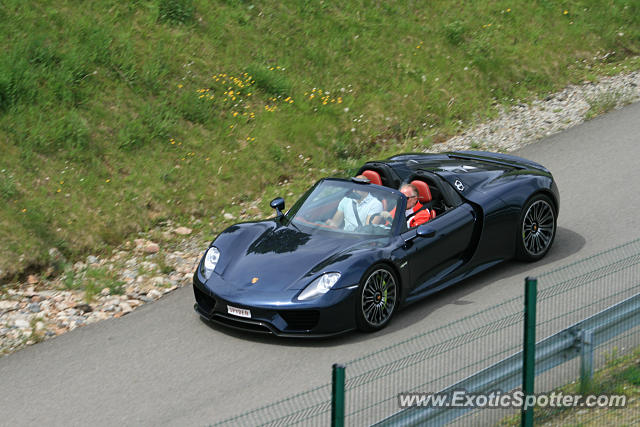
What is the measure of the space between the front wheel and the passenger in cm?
70

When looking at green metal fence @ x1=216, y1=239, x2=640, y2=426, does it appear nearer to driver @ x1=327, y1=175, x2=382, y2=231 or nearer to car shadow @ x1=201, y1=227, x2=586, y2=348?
car shadow @ x1=201, y1=227, x2=586, y2=348

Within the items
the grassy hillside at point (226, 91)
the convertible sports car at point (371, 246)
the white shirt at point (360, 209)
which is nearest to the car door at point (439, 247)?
the convertible sports car at point (371, 246)

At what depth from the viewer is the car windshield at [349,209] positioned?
938cm

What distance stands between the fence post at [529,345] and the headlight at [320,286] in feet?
8.47

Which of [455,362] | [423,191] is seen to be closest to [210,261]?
[423,191]

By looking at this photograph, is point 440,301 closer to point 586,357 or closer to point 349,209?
point 349,209

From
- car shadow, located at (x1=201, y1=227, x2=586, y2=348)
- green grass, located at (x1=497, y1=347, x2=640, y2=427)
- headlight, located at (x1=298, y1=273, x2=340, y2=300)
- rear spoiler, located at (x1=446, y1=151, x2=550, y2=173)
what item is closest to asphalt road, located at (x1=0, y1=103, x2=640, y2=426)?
car shadow, located at (x1=201, y1=227, x2=586, y2=348)

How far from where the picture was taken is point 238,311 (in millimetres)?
8531

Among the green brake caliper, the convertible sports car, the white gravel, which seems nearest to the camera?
the convertible sports car

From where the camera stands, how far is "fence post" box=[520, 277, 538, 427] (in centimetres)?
611

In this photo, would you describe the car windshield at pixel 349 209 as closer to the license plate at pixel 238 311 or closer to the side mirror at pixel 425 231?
the side mirror at pixel 425 231

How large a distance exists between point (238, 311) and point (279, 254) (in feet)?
2.70

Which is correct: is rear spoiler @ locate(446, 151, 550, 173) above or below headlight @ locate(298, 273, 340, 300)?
above

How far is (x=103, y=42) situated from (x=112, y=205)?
347 cm
